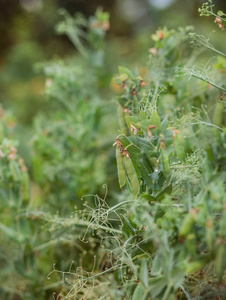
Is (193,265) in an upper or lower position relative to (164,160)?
lower

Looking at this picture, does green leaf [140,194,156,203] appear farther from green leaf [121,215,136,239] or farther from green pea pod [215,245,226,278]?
green pea pod [215,245,226,278]

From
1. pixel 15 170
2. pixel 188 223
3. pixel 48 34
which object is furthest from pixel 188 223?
pixel 48 34

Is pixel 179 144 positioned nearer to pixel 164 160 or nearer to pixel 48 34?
pixel 164 160

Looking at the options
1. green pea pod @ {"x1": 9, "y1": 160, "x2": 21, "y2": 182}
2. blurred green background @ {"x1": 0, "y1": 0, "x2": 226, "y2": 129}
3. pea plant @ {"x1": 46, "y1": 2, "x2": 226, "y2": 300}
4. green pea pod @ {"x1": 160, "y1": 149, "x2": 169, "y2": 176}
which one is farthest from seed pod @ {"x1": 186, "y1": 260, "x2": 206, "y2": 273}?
blurred green background @ {"x1": 0, "y1": 0, "x2": 226, "y2": 129}

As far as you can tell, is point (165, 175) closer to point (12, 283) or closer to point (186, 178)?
point (186, 178)

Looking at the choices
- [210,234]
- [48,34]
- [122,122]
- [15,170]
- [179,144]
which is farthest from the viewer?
[48,34]

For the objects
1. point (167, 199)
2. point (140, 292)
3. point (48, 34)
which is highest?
point (48, 34)

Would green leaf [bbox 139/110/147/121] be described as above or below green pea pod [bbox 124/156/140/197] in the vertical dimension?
above

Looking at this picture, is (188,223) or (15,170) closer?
(188,223)
